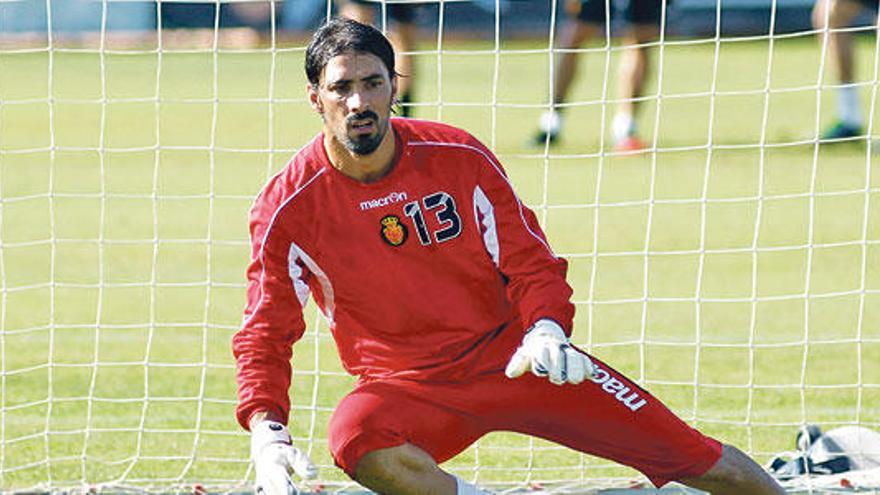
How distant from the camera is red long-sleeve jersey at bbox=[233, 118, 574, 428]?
→ 189 inches

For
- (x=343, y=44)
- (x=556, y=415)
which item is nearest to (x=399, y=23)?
(x=343, y=44)

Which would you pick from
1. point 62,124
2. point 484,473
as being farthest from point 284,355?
point 62,124

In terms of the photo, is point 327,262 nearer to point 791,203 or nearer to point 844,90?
point 791,203

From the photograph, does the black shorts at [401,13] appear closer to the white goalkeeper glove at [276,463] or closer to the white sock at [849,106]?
the white sock at [849,106]

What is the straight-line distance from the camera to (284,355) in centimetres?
470

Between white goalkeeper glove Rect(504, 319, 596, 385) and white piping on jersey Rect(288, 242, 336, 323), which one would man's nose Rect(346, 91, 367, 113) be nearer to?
white piping on jersey Rect(288, 242, 336, 323)

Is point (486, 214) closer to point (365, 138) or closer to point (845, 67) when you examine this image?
point (365, 138)

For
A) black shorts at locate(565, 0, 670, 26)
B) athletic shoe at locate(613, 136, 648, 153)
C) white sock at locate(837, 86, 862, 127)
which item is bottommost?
athletic shoe at locate(613, 136, 648, 153)

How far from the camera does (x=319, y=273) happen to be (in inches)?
192

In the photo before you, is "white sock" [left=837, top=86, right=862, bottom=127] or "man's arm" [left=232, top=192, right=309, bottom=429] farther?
"white sock" [left=837, top=86, right=862, bottom=127]

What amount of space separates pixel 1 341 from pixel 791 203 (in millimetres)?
5208

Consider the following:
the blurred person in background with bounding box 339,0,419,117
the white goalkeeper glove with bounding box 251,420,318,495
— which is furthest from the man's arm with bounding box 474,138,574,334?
the blurred person in background with bounding box 339,0,419,117

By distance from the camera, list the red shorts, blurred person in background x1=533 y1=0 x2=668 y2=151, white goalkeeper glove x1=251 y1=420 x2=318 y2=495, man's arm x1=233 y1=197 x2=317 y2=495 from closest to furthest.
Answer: white goalkeeper glove x1=251 y1=420 x2=318 y2=495
man's arm x1=233 y1=197 x2=317 y2=495
the red shorts
blurred person in background x1=533 y1=0 x2=668 y2=151

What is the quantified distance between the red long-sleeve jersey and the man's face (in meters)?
0.17
